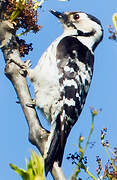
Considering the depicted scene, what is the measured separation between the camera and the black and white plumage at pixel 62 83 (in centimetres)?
458

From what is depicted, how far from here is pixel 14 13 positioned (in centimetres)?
356

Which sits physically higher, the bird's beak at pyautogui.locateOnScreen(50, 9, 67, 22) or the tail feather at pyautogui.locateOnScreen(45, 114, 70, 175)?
the bird's beak at pyautogui.locateOnScreen(50, 9, 67, 22)

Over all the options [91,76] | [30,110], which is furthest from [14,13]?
[91,76]

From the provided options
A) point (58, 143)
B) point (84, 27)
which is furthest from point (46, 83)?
point (84, 27)

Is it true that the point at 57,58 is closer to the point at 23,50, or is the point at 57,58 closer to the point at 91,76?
the point at 91,76

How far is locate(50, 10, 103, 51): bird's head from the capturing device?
6.03 meters

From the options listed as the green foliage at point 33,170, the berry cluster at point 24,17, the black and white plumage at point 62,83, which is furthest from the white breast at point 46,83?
the green foliage at point 33,170

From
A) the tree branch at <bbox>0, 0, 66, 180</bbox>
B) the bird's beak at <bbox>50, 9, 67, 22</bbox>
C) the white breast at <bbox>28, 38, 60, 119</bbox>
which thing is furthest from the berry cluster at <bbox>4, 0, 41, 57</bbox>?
the bird's beak at <bbox>50, 9, 67, 22</bbox>

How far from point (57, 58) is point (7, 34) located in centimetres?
138

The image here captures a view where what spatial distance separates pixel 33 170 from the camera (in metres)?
1.69

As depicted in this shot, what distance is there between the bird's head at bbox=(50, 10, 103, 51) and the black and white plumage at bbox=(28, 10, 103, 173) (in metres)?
0.32

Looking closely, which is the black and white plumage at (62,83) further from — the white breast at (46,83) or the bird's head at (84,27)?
the bird's head at (84,27)

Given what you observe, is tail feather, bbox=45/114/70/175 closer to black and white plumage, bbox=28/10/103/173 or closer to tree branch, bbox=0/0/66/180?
black and white plumage, bbox=28/10/103/173

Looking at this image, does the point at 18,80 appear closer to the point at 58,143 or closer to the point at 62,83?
the point at 58,143
